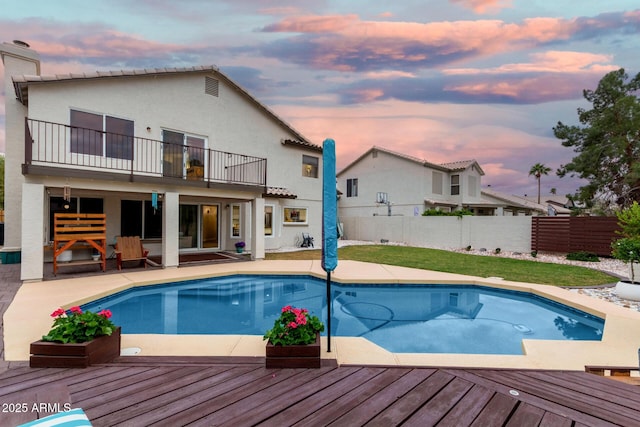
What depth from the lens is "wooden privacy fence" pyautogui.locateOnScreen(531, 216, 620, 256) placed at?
517 inches

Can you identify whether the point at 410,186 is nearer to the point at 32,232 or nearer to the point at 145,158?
the point at 145,158

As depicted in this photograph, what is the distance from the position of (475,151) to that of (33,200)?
2733 centimetres

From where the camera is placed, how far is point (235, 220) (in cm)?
1535

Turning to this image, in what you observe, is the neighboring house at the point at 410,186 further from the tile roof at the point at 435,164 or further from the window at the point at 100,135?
the window at the point at 100,135

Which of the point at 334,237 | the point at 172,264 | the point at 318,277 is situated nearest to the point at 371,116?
the point at 318,277

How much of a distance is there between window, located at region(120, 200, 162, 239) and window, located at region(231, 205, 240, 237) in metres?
3.40

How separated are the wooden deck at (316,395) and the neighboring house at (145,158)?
738cm

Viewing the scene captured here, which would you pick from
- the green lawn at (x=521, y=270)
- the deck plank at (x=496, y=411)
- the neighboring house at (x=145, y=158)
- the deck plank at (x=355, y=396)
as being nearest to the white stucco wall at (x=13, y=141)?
the neighboring house at (x=145, y=158)

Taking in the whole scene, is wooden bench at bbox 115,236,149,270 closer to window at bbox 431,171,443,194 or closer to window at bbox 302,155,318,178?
window at bbox 302,155,318,178

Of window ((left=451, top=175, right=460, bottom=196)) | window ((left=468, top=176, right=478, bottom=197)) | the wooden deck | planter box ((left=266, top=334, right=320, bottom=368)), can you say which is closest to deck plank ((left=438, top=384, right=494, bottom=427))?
the wooden deck

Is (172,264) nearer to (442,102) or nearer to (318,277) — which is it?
(318,277)

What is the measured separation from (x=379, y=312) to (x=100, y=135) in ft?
37.0

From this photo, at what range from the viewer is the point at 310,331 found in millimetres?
3520

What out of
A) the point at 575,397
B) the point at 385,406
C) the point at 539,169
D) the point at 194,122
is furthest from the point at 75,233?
the point at 539,169
